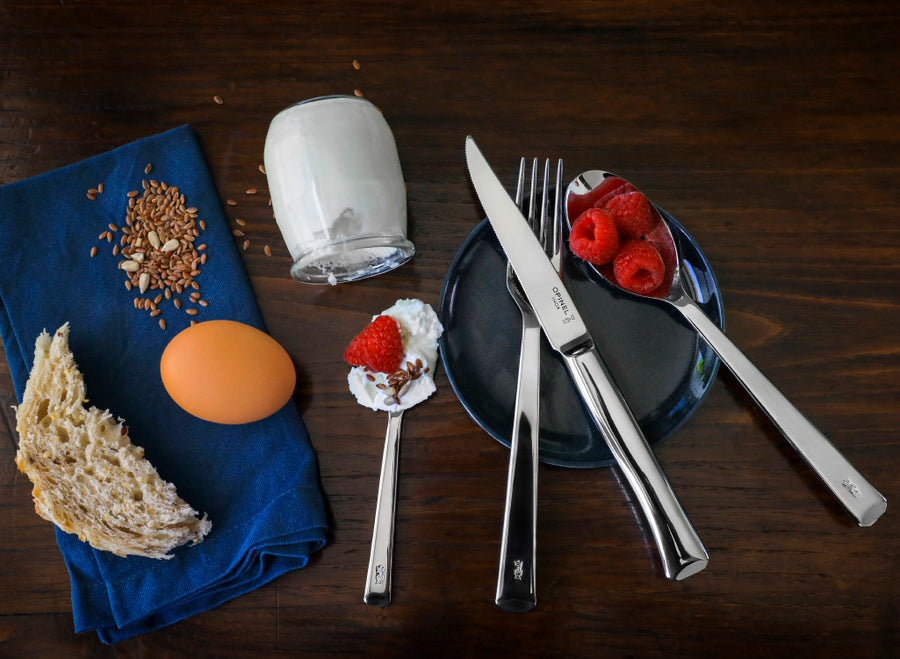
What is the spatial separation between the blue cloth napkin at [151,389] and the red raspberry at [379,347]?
115 mm

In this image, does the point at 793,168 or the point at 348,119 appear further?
the point at 793,168


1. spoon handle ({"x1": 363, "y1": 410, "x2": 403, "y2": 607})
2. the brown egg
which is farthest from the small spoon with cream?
the brown egg

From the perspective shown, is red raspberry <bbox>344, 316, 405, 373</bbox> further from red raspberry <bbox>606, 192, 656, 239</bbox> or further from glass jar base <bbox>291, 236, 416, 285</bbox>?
red raspberry <bbox>606, 192, 656, 239</bbox>

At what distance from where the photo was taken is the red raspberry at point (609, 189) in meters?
0.71

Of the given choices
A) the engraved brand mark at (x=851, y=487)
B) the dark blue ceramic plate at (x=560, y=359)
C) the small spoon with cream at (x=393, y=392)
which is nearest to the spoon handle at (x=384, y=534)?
the small spoon with cream at (x=393, y=392)

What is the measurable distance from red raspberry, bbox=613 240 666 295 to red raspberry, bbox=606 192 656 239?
17 millimetres

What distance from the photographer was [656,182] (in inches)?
29.6

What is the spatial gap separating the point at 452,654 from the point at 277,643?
0.20 metres

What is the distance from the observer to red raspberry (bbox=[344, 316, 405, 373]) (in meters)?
0.65

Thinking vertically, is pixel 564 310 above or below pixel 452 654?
above

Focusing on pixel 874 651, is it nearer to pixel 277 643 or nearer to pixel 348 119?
pixel 277 643

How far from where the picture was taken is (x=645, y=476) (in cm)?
61

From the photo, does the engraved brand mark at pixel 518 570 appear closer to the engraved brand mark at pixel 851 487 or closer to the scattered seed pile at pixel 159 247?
the engraved brand mark at pixel 851 487

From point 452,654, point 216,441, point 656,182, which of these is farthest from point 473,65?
point 452,654
